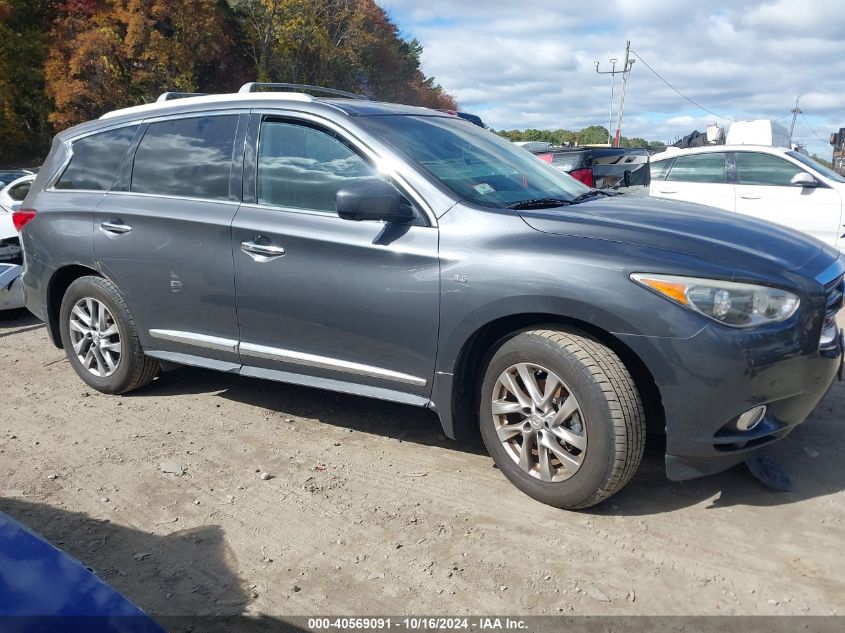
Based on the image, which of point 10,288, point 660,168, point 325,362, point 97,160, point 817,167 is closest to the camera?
point 325,362

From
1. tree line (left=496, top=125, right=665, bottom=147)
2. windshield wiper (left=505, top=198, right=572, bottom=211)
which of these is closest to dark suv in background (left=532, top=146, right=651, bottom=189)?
windshield wiper (left=505, top=198, right=572, bottom=211)

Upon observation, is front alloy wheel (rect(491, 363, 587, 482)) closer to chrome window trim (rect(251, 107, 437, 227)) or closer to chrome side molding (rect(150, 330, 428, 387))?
chrome side molding (rect(150, 330, 428, 387))

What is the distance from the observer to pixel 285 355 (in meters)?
3.84

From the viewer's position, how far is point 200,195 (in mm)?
4129

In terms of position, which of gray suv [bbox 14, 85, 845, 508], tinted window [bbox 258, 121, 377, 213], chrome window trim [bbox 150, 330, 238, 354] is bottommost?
chrome window trim [bbox 150, 330, 238, 354]

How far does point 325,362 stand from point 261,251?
686 mm

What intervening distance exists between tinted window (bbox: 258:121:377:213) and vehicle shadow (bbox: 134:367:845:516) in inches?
54.7

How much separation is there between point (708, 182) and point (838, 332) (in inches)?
253

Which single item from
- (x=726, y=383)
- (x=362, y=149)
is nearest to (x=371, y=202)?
(x=362, y=149)

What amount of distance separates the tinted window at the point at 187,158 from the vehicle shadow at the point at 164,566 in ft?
6.09

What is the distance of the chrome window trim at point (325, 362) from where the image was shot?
11.5ft

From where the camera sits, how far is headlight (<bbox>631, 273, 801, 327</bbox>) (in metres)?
2.82

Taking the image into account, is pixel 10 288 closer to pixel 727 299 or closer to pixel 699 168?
pixel 727 299

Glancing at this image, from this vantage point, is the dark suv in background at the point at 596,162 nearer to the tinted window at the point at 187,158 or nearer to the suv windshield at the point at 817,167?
the suv windshield at the point at 817,167
